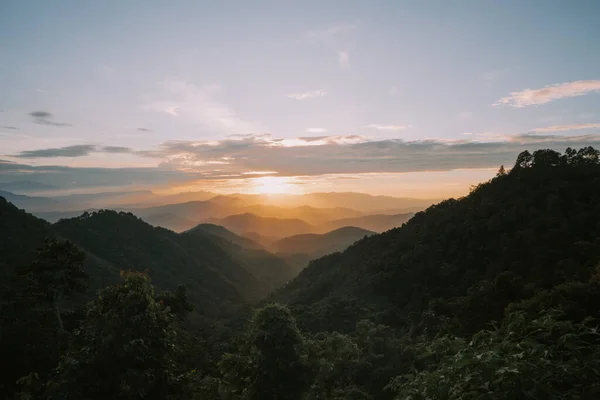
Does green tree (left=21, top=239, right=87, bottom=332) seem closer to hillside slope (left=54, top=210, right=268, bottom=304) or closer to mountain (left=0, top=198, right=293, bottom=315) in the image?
mountain (left=0, top=198, right=293, bottom=315)

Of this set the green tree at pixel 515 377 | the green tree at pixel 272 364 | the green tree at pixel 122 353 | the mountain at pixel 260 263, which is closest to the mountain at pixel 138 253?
the mountain at pixel 260 263

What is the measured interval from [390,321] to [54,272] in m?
41.1

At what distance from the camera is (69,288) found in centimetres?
3581

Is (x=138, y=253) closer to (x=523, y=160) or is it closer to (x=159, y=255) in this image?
(x=159, y=255)

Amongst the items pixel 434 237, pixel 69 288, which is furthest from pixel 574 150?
pixel 69 288

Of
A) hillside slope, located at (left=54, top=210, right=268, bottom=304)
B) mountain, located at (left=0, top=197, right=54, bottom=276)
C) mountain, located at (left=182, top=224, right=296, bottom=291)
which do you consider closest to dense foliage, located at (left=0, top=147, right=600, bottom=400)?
mountain, located at (left=0, top=197, right=54, bottom=276)

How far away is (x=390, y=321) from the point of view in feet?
157

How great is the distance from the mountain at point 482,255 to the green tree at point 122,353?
24.0m

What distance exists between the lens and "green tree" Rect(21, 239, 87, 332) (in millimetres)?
34094

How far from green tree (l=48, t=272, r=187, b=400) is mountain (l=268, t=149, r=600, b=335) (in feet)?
78.8

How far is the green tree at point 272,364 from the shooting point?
1614 cm

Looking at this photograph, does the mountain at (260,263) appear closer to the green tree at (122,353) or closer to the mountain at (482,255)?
the mountain at (482,255)

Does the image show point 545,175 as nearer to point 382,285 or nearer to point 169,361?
point 382,285

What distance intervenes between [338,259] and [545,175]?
2037 inches
